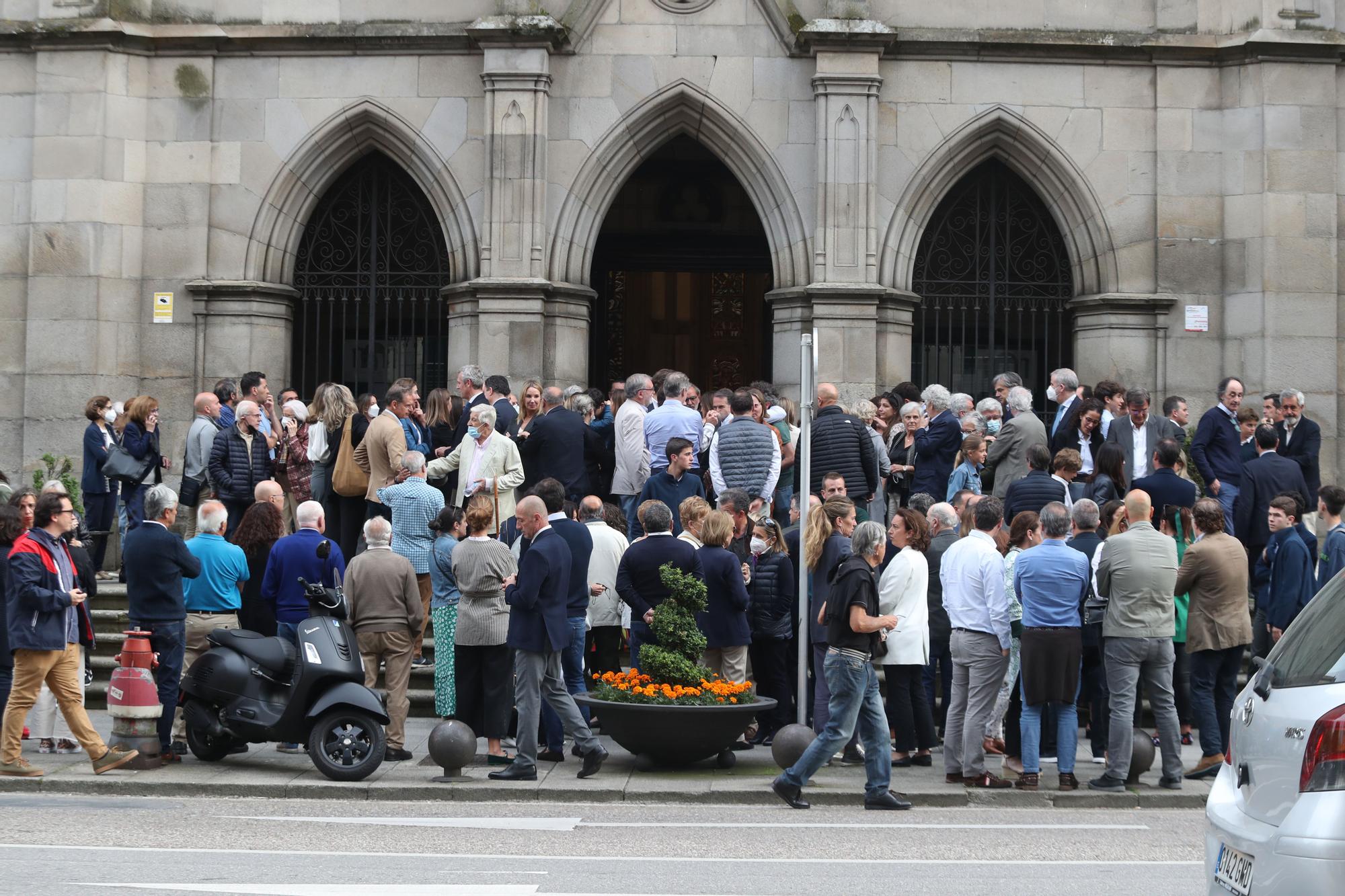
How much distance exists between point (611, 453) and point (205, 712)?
4438mm

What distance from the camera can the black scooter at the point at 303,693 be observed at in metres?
10.9

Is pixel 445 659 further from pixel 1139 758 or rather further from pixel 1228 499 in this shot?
pixel 1228 499

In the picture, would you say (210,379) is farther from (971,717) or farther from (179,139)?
(971,717)

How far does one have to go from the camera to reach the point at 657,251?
2117 cm

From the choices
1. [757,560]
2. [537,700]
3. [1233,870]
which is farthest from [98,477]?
[1233,870]

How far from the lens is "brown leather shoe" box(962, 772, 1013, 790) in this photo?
10.9m

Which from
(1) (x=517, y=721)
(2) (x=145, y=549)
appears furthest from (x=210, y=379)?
(1) (x=517, y=721)

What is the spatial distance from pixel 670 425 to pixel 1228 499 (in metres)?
4.84

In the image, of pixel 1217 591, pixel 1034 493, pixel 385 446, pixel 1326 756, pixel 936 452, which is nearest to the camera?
pixel 1326 756

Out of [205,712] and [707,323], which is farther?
[707,323]

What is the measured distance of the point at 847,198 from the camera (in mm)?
16953

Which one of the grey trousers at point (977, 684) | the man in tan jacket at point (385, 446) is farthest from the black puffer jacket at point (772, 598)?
the man in tan jacket at point (385, 446)

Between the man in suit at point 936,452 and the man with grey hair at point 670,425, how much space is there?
5.33 feet

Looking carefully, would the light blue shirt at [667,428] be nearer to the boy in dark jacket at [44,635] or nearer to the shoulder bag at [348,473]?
the shoulder bag at [348,473]
